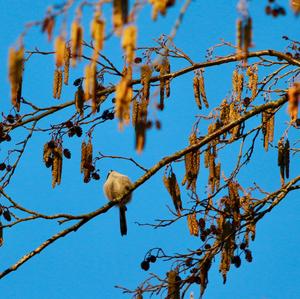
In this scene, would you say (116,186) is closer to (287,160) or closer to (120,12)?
(287,160)

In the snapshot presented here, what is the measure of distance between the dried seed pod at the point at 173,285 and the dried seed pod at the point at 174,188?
49 cm

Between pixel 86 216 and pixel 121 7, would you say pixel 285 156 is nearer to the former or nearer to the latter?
pixel 86 216

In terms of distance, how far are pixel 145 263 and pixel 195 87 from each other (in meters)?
1.48

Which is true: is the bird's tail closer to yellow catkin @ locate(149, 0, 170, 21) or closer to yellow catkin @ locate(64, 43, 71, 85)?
yellow catkin @ locate(64, 43, 71, 85)

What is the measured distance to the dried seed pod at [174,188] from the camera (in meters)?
5.57

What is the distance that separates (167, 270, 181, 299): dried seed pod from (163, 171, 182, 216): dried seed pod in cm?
49

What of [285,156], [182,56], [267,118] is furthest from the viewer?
[182,56]

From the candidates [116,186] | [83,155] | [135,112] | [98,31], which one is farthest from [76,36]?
[116,186]

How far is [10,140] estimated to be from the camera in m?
6.65

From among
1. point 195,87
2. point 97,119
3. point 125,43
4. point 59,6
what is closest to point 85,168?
point 97,119

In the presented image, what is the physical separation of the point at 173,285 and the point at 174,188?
2.26 ft

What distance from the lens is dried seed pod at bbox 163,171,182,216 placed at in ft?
18.3

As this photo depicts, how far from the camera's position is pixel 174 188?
5609 mm

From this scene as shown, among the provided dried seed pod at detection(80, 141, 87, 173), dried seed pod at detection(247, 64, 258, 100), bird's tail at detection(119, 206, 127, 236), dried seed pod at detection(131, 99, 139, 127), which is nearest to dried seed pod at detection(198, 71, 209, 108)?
dried seed pod at detection(247, 64, 258, 100)
